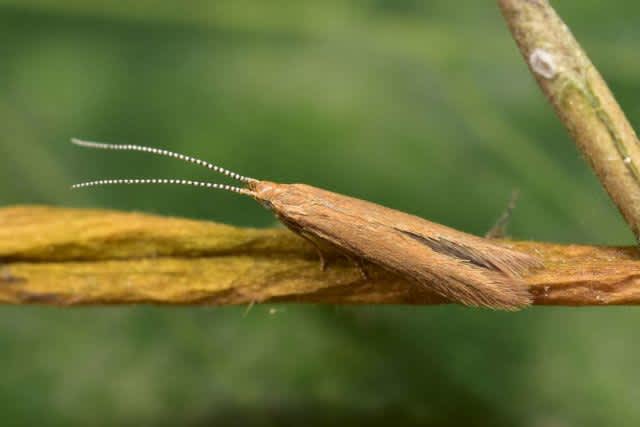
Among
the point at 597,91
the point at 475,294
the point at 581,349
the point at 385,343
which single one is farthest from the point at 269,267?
the point at 581,349

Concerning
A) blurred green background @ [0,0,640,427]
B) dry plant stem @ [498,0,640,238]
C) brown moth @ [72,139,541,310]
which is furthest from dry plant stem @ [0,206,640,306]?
blurred green background @ [0,0,640,427]

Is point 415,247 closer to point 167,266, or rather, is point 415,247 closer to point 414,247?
point 414,247

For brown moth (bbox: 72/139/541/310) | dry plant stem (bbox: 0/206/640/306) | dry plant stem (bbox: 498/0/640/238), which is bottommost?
dry plant stem (bbox: 0/206/640/306)

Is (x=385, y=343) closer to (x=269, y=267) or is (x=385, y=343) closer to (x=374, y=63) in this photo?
(x=269, y=267)

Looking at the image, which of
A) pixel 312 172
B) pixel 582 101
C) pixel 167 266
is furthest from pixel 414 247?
pixel 312 172

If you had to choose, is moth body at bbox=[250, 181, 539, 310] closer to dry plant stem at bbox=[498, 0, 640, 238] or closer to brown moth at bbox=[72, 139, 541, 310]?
brown moth at bbox=[72, 139, 541, 310]

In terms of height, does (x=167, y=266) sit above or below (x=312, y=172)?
below
